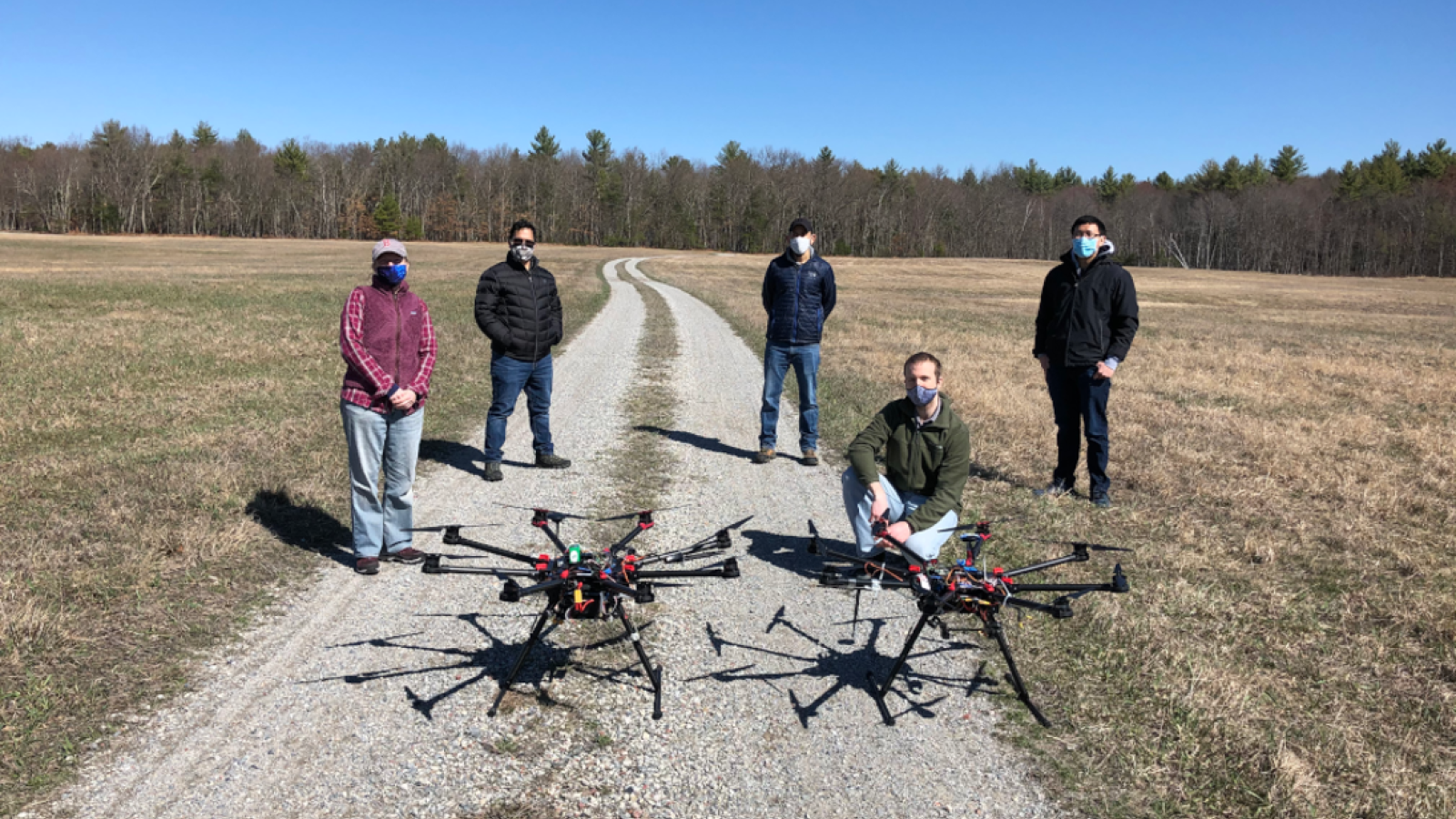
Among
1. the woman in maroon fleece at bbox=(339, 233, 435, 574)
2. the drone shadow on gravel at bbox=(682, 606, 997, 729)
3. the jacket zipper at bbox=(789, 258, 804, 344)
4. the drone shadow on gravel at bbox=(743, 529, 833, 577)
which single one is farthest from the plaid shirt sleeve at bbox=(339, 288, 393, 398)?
the jacket zipper at bbox=(789, 258, 804, 344)

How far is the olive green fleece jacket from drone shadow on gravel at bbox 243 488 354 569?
12.6 ft

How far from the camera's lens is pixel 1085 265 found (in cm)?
852

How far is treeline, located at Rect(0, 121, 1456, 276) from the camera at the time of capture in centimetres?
11038

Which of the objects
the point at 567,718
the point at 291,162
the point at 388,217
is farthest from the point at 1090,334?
the point at 291,162

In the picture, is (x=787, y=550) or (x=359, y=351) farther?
(x=787, y=550)

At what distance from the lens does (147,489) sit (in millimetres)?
7832

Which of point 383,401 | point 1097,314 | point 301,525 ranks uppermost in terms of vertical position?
point 1097,314

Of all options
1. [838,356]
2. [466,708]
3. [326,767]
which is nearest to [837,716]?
[466,708]

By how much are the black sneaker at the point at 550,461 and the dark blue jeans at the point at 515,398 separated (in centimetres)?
4

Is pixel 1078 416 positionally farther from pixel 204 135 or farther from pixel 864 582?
pixel 204 135

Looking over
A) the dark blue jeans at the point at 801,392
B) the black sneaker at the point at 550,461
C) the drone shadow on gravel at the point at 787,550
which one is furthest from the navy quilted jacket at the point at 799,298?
the drone shadow on gravel at the point at 787,550

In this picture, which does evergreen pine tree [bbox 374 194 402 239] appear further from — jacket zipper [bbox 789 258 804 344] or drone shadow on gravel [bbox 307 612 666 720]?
drone shadow on gravel [bbox 307 612 666 720]

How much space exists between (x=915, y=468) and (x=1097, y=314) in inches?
142

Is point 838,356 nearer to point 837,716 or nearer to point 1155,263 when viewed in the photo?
point 837,716
